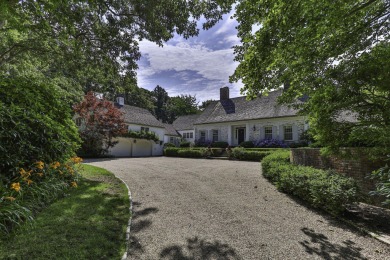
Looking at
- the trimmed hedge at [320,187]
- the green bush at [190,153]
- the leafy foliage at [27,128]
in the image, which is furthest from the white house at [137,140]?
the trimmed hedge at [320,187]

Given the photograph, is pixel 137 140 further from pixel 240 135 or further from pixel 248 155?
pixel 248 155

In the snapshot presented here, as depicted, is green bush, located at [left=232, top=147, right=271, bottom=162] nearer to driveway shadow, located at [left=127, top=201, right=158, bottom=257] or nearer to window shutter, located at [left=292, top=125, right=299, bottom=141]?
window shutter, located at [left=292, top=125, right=299, bottom=141]

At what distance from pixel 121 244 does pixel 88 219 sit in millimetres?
1066

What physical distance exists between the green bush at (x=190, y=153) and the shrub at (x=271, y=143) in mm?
5698

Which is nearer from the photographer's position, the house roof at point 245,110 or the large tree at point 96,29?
the large tree at point 96,29

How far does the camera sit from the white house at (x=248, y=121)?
806 inches

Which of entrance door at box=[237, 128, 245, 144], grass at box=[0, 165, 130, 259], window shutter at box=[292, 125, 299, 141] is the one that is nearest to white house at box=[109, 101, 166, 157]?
entrance door at box=[237, 128, 245, 144]

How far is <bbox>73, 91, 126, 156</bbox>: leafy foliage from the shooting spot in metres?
19.5

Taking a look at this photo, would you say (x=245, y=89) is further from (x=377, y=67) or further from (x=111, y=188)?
(x=111, y=188)

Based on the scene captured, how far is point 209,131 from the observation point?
2683 cm

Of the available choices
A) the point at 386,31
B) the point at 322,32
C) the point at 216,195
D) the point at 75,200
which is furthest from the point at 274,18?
the point at 75,200

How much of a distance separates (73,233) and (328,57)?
6680mm

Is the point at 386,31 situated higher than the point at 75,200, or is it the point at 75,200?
the point at 386,31

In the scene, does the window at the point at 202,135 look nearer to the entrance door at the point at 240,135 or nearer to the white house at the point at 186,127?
the entrance door at the point at 240,135
